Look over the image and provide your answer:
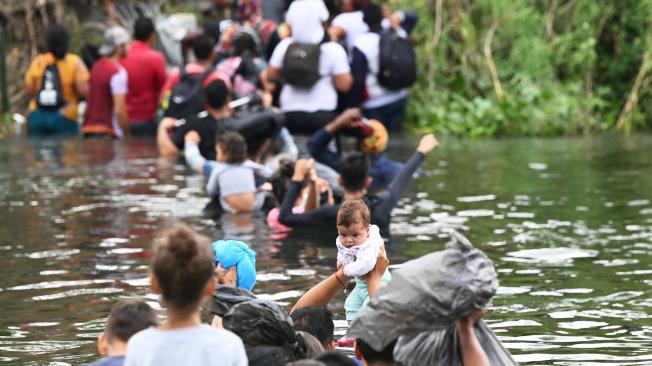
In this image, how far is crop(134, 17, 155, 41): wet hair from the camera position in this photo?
20719 millimetres

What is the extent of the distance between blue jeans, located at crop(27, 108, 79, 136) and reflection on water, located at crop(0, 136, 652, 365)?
154 cm

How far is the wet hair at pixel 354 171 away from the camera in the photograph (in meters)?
11.4

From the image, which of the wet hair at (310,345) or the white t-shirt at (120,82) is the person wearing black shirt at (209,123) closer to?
the white t-shirt at (120,82)

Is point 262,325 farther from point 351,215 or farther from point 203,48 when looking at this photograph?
point 203,48

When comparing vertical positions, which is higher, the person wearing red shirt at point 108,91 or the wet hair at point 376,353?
the wet hair at point 376,353

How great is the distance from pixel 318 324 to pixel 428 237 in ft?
18.9

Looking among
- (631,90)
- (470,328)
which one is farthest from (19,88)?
(470,328)

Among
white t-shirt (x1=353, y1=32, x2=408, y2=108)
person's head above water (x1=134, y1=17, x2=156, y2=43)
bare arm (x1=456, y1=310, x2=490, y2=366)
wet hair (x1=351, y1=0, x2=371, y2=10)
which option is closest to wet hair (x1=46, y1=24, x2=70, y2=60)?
person's head above water (x1=134, y1=17, x2=156, y2=43)

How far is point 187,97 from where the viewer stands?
57.5 ft

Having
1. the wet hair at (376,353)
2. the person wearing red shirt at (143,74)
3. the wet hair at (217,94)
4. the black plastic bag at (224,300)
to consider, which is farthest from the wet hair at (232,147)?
the person wearing red shirt at (143,74)

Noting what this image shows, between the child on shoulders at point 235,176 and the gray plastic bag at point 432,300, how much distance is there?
7.46 m

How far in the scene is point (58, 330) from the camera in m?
9.52

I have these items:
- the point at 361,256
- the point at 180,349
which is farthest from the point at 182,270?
the point at 361,256

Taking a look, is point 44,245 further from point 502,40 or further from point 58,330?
point 502,40
